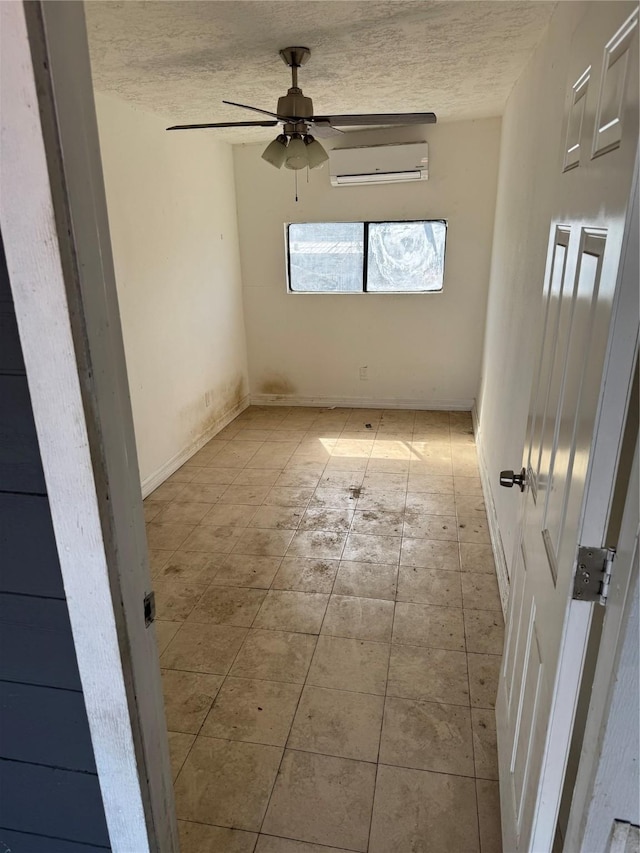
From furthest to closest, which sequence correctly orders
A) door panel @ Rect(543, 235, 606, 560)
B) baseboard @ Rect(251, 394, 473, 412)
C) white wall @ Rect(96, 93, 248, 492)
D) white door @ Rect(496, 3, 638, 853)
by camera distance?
baseboard @ Rect(251, 394, 473, 412) → white wall @ Rect(96, 93, 248, 492) → door panel @ Rect(543, 235, 606, 560) → white door @ Rect(496, 3, 638, 853)

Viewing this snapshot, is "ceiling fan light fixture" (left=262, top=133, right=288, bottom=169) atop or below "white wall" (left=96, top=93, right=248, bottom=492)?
atop

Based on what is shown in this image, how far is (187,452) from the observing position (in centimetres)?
429

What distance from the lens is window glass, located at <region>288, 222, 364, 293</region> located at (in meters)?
5.06

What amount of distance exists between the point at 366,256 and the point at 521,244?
2449 millimetres

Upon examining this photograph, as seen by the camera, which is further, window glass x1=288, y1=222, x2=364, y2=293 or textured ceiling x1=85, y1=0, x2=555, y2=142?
window glass x1=288, y1=222, x2=364, y2=293

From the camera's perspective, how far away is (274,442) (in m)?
4.62

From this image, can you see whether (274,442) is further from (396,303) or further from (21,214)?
(21,214)

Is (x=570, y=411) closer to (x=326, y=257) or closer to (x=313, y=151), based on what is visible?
(x=313, y=151)

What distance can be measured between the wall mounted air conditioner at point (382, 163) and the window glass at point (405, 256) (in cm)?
43

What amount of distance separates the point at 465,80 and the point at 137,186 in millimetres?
2170

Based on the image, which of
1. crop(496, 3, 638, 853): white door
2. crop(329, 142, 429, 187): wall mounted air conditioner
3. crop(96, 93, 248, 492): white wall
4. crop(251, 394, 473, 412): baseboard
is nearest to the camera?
crop(496, 3, 638, 853): white door

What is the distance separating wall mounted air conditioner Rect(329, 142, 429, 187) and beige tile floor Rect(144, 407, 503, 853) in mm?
2602

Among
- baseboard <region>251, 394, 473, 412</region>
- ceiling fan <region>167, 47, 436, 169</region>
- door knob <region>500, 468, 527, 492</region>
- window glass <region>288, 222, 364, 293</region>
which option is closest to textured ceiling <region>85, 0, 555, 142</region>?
ceiling fan <region>167, 47, 436, 169</region>

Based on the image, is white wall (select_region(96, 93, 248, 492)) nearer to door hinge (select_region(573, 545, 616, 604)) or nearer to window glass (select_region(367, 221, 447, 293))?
window glass (select_region(367, 221, 447, 293))
